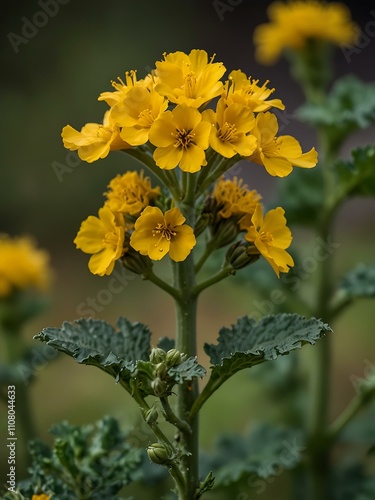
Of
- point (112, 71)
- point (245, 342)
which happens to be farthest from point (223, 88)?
point (112, 71)

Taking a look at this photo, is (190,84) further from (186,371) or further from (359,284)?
(359,284)

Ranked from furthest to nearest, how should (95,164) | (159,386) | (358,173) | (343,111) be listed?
(95,164), (343,111), (358,173), (159,386)

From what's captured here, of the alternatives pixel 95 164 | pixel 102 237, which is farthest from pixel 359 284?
pixel 95 164

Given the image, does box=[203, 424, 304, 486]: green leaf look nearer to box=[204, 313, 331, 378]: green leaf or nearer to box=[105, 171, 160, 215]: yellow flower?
box=[204, 313, 331, 378]: green leaf

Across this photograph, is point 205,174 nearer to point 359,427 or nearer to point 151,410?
point 151,410

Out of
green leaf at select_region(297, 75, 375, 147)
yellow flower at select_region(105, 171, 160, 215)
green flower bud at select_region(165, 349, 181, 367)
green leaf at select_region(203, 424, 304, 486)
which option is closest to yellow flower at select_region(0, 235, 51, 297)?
green leaf at select_region(203, 424, 304, 486)

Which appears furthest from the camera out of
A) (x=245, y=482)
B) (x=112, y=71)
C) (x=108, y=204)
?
(x=112, y=71)
